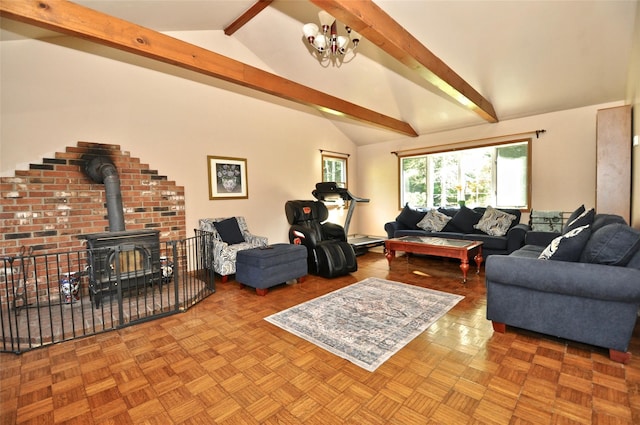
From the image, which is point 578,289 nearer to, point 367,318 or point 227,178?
point 367,318

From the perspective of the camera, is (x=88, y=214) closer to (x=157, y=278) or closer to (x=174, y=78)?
(x=157, y=278)

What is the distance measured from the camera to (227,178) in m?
4.76

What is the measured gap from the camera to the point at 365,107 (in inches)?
210

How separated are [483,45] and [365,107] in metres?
2.15

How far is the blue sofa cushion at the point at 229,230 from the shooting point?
4227mm

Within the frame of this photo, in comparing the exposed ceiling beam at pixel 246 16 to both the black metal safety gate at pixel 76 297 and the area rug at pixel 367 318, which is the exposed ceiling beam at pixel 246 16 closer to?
the black metal safety gate at pixel 76 297

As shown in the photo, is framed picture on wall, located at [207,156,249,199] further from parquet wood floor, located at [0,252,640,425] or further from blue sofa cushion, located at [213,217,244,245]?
parquet wood floor, located at [0,252,640,425]

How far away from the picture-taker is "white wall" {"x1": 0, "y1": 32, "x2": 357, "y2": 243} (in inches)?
121

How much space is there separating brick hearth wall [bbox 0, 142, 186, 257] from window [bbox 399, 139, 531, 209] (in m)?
4.82

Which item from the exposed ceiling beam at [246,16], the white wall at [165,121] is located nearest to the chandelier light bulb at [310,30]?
the exposed ceiling beam at [246,16]

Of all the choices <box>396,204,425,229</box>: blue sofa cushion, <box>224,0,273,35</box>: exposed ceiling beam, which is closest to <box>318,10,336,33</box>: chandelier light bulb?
<box>224,0,273,35</box>: exposed ceiling beam

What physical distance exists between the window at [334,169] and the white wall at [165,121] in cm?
26

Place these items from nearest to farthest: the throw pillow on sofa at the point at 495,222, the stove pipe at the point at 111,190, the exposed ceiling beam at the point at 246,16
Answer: the stove pipe at the point at 111,190
the exposed ceiling beam at the point at 246,16
the throw pillow on sofa at the point at 495,222

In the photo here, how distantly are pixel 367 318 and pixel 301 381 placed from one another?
1.02 metres
